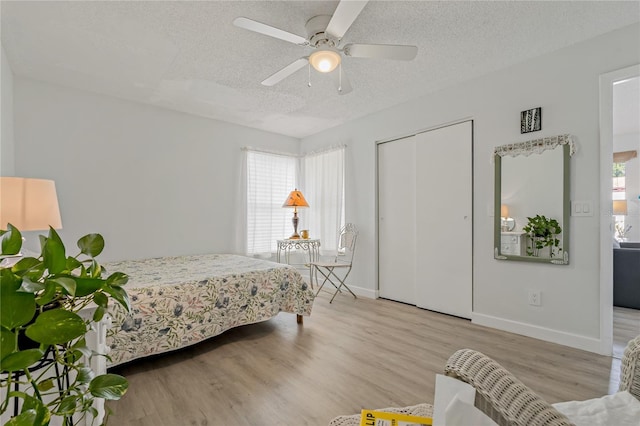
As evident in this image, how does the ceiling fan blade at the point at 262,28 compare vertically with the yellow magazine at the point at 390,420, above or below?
above

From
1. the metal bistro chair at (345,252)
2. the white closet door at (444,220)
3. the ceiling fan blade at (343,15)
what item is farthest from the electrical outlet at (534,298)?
the ceiling fan blade at (343,15)

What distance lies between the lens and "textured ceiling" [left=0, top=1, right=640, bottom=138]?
2.07 metres

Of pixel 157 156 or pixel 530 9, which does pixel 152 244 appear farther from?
pixel 530 9

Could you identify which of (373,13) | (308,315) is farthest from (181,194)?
(373,13)

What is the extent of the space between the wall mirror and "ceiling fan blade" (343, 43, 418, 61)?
1541 mm

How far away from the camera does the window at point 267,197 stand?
466 centimetres

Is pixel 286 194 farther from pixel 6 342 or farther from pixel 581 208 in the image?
pixel 6 342

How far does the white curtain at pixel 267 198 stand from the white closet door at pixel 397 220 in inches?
65.7

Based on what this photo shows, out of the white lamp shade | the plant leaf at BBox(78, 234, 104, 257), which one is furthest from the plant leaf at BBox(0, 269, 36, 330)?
the white lamp shade

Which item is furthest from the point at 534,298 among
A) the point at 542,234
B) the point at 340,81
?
the point at 340,81

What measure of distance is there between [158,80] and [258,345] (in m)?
2.77

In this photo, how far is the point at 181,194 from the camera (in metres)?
3.99

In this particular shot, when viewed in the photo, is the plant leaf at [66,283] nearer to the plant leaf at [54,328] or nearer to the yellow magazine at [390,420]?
the plant leaf at [54,328]

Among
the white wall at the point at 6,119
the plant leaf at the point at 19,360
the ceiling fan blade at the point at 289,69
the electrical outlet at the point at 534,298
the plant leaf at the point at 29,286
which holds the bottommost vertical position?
the electrical outlet at the point at 534,298
